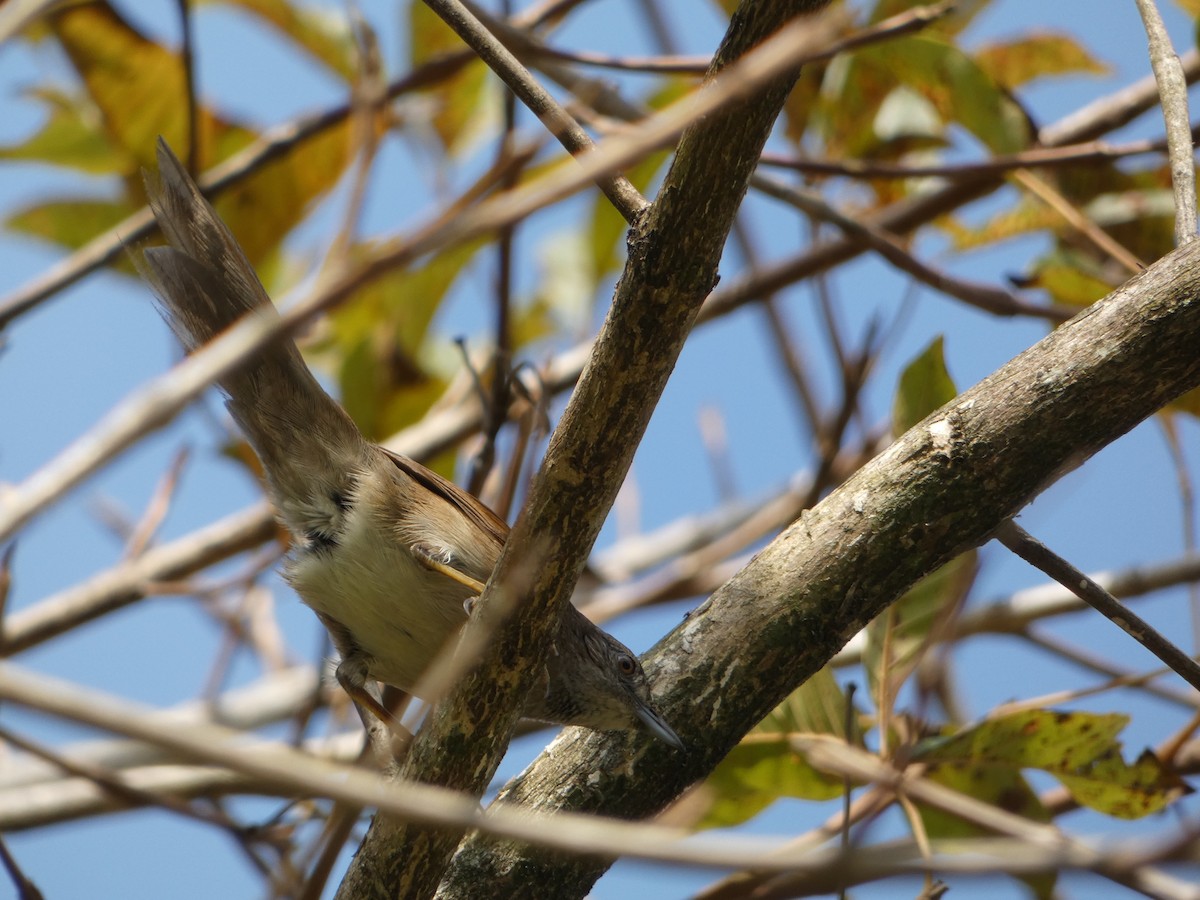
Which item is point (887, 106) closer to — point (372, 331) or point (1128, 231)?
point (1128, 231)

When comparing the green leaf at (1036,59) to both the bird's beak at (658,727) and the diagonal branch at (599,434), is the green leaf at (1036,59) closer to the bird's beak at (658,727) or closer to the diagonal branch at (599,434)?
the diagonal branch at (599,434)

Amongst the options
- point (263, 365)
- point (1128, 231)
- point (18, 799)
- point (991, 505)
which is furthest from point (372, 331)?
point (991, 505)

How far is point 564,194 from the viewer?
972 millimetres

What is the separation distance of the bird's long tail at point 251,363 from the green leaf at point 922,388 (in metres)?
1.69

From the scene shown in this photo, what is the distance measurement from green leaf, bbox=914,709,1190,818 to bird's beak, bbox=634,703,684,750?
2.49 feet

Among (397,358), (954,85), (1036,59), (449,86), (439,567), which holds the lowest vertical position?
(439,567)

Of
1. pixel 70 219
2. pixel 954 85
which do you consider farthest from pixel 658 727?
pixel 70 219

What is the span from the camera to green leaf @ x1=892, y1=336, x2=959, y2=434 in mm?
2770

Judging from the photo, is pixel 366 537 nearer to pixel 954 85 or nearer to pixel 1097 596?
pixel 1097 596

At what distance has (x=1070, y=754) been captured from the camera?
2957mm

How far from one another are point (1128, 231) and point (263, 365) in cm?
314

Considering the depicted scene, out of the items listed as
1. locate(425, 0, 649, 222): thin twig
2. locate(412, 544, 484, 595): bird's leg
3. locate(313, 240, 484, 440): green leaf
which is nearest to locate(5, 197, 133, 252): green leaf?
locate(313, 240, 484, 440): green leaf

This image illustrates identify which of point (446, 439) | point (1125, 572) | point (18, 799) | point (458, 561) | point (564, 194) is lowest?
point (564, 194)

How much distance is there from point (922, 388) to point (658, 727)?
1053mm
